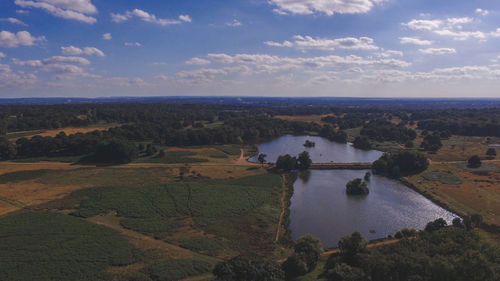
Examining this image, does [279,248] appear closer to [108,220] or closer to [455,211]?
[108,220]

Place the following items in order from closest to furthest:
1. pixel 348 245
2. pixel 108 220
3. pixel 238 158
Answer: pixel 348 245, pixel 108 220, pixel 238 158

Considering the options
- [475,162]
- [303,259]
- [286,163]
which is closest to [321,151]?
[286,163]

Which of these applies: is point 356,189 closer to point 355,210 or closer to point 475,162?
point 355,210

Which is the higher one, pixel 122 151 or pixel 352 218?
pixel 122 151

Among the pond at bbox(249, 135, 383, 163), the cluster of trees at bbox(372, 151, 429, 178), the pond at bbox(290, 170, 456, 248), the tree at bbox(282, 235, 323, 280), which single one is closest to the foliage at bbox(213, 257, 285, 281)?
the tree at bbox(282, 235, 323, 280)

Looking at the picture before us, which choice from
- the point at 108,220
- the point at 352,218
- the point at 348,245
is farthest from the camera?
the point at 352,218

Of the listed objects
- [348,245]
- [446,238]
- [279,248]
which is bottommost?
[279,248]

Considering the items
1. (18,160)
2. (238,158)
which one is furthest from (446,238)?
(18,160)

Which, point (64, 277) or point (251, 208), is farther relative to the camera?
point (251, 208)
